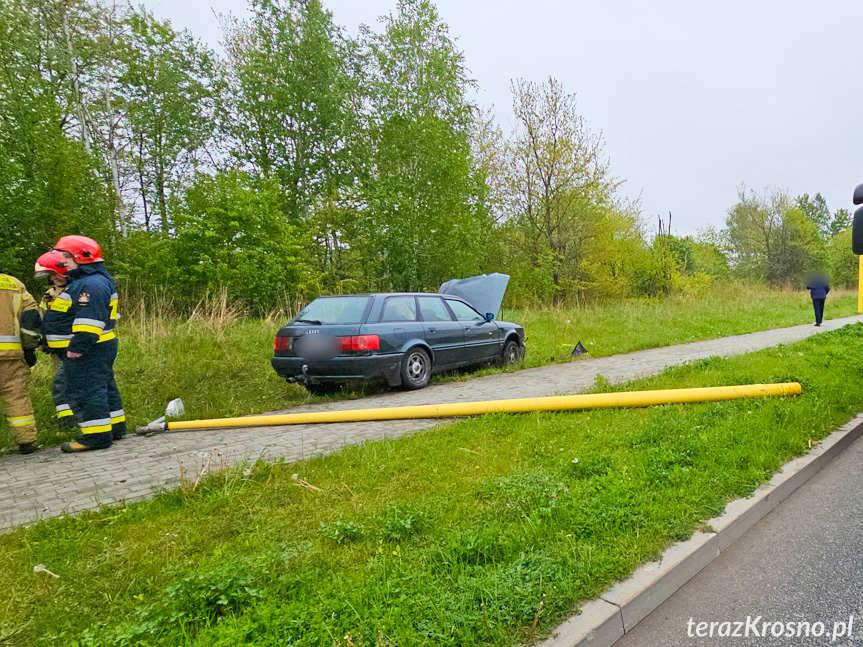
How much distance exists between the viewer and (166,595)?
7.66 feet

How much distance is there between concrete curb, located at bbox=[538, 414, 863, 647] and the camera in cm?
212

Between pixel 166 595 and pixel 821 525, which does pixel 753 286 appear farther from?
pixel 166 595

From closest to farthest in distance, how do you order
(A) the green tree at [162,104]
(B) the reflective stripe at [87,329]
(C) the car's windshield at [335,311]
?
1. (B) the reflective stripe at [87,329]
2. (C) the car's windshield at [335,311]
3. (A) the green tree at [162,104]

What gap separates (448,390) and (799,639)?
546 centimetres

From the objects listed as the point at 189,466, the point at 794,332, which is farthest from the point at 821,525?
the point at 794,332

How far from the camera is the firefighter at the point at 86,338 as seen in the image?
4.93 metres

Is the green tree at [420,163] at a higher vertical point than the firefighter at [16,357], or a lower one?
higher

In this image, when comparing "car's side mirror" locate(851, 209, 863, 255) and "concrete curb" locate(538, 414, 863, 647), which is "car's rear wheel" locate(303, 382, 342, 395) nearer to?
"concrete curb" locate(538, 414, 863, 647)

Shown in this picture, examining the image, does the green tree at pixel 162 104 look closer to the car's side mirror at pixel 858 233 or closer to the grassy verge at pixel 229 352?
the grassy verge at pixel 229 352

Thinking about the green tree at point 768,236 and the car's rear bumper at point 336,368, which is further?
the green tree at point 768,236

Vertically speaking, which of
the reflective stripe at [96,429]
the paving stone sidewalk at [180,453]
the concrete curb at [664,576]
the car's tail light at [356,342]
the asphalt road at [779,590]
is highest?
the car's tail light at [356,342]

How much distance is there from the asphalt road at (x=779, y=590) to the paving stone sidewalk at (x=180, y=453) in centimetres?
309

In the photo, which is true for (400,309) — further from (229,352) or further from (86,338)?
(86,338)

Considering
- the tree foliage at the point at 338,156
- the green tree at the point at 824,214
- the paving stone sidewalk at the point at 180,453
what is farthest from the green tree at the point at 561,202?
the green tree at the point at 824,214
